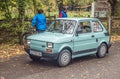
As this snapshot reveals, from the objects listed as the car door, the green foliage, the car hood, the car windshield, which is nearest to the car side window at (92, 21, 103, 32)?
the car door

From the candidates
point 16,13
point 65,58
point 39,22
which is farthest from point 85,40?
point 16,13

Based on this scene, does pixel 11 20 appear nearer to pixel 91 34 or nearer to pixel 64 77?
pixel 91 34

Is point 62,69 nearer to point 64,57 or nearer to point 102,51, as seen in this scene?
point 64,57

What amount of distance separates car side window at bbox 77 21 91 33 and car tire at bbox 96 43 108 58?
3.41 feet

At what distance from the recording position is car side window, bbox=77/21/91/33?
408 inches

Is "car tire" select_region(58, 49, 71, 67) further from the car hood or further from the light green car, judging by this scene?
the car hood

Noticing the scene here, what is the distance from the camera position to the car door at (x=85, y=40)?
10180 mm

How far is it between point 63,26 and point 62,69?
1879 millimetres

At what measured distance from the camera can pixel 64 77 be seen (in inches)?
327

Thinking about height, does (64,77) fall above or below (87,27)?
below

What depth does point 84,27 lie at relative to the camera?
1070 centimetres

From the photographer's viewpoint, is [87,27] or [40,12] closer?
[87,27]

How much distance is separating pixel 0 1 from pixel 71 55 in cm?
566

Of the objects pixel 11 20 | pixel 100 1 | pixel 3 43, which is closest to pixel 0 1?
pixel 11 20
